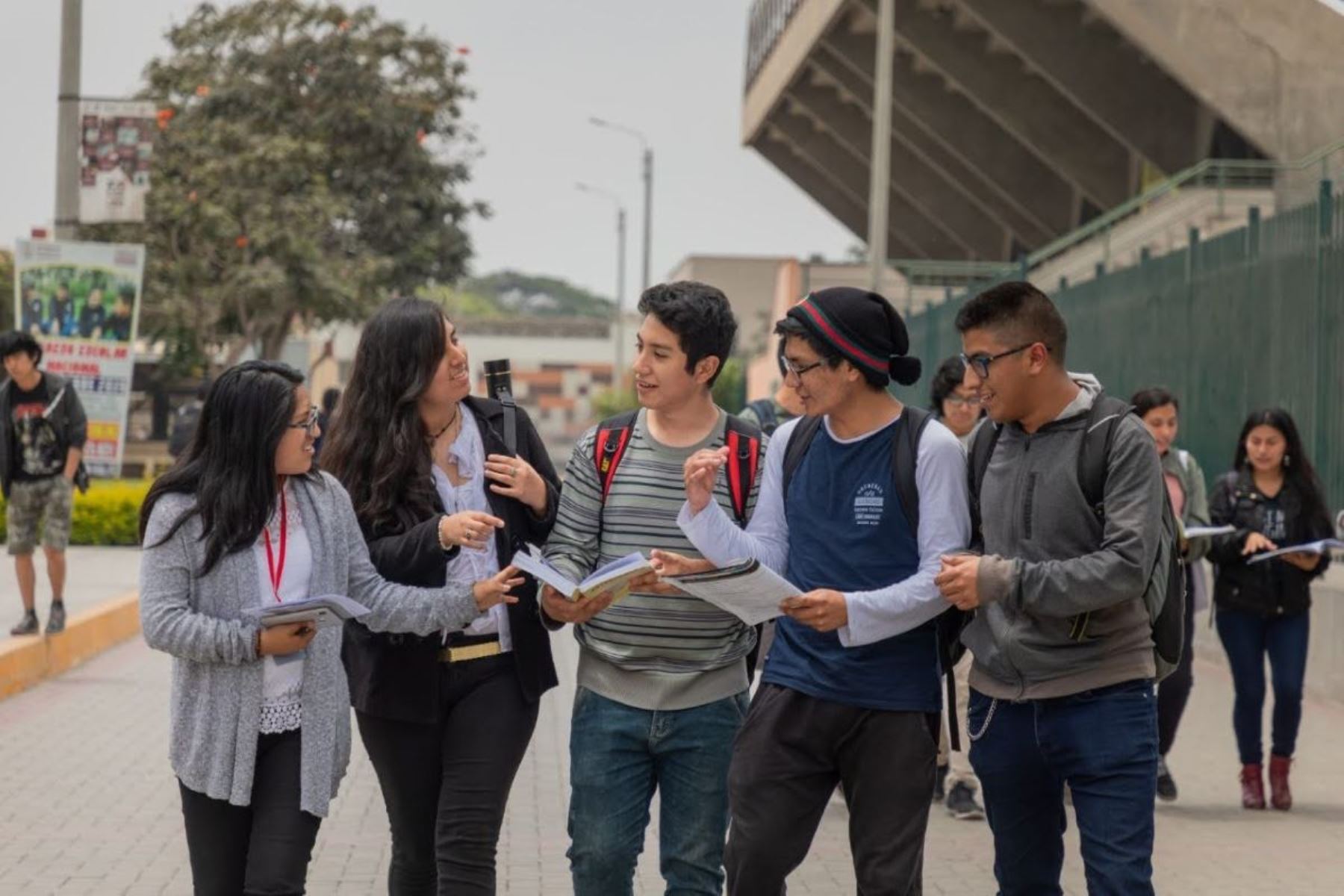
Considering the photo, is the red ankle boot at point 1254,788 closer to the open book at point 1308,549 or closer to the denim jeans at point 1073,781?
the open book at point 1308,549

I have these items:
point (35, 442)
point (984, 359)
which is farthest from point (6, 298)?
point (984, 359)

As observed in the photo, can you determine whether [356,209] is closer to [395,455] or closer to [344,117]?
[344,117]

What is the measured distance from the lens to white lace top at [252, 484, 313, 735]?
16.6ft

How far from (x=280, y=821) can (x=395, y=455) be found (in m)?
0.99

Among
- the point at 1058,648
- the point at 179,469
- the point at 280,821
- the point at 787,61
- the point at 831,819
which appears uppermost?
the point at 787,61

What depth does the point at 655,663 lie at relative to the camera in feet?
17.6

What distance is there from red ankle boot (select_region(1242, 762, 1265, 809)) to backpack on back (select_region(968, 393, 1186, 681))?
15.0ft

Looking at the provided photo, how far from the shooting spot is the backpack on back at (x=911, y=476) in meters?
5.03

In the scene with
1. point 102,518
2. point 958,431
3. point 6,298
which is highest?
point 6,298

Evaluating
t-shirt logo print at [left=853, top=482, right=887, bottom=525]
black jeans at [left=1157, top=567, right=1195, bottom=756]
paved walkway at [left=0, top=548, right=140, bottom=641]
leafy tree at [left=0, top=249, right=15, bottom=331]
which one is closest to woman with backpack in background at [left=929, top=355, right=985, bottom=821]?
black jeans at [left=1157, top=567, right=1195, bottom=756]

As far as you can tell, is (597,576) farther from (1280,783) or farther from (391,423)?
(1280,783)

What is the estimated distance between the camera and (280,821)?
16.5 ft

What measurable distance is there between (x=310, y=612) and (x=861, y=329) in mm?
1386

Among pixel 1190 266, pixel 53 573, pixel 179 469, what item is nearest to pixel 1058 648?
pixel 179 469
